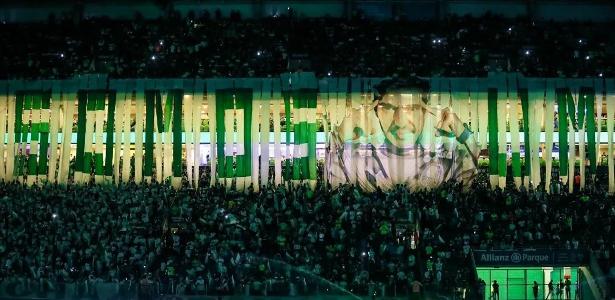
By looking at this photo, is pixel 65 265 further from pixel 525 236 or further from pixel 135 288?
pixel 525 236

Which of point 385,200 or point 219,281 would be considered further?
point 385,200

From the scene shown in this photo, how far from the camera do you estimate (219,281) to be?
40.5 meters

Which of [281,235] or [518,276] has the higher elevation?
[281,235]

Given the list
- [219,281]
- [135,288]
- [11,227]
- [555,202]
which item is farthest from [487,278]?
[11,227]

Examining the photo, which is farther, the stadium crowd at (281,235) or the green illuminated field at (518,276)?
the green illuminated field at (518,276)

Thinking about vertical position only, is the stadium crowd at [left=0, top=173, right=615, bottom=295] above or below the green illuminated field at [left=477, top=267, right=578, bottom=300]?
above

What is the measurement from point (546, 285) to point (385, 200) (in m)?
8.62

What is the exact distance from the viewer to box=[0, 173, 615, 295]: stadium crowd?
40812 mm

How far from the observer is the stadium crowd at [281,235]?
4081 cm

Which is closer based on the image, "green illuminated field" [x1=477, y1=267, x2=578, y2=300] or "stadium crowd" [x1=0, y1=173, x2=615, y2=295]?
"stadium crowd" [x1=0, y1=173, x2=615, y2=295]

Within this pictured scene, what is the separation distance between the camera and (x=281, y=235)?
146 feet

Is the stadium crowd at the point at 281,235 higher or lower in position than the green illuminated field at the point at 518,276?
higher

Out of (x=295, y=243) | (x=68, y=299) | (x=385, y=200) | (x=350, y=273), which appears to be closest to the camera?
(x=68, y=299)

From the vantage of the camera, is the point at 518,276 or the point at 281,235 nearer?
A: the point at 281,235
